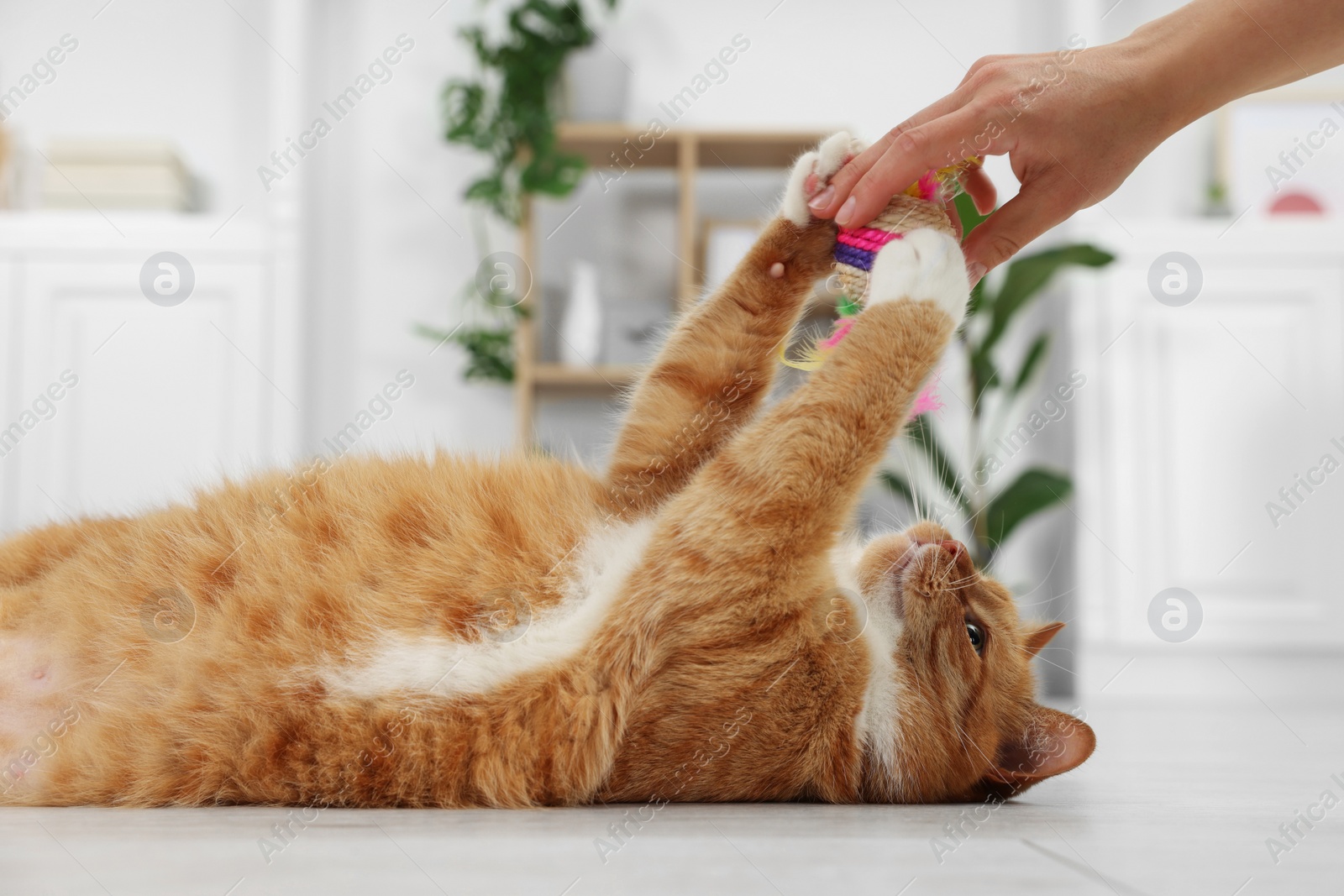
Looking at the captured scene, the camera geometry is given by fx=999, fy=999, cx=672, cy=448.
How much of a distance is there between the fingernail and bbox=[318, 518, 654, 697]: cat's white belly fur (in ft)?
1.51

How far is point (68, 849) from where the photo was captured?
788 millimetres

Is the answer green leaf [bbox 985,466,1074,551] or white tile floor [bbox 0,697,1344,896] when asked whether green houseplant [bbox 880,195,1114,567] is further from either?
white tile floor [bbox 0,697,1344,896]

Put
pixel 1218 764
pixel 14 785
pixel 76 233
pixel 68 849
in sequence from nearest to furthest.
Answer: pixel 68 849 → pixel 14 785 → pixel 1218 764 → pixel 76 233

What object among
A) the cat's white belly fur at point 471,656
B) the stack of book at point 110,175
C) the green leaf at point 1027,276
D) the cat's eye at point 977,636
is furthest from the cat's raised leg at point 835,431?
the stack of book at point 110,175

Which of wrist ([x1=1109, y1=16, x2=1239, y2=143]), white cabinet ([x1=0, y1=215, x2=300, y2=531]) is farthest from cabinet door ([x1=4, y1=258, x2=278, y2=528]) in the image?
wrist ([x1=1109, y1=16, x2=1239, y2=143])

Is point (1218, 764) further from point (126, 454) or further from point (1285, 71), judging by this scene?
point (126, 454)

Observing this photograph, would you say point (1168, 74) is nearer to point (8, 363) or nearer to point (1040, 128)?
point (1040, 128)

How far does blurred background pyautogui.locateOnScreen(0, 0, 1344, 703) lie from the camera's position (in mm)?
3281

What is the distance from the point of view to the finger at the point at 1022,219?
3.92 feet

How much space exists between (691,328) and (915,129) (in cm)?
42

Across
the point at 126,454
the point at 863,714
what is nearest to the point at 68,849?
the point at 863,714

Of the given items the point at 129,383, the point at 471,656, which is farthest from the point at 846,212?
the point at 129,383

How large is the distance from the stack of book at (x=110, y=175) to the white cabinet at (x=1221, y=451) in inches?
127

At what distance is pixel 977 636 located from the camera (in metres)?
1.21
